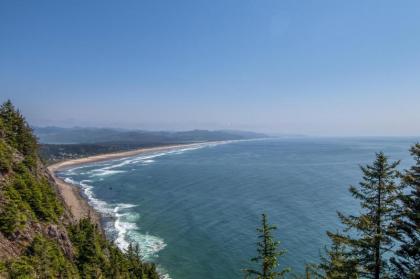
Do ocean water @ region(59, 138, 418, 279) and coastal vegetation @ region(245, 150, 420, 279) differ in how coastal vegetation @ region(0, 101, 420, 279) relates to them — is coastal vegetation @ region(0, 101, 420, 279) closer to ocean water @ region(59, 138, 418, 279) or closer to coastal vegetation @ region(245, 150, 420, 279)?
coastal vegetation @ region(245, 150, 420, 279)

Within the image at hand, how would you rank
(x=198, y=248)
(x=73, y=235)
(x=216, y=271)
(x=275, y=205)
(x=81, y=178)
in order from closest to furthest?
(x=73, y=235) < (x=216, y=271) < (x=198, y=248) < (x=275, y=205) < (x=81, y=178)

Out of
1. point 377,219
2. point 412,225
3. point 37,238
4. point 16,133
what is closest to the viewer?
point 412,225

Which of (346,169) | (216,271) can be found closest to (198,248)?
(216,271)

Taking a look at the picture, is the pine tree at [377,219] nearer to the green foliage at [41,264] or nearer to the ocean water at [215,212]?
→ the green foliage at [41,264]

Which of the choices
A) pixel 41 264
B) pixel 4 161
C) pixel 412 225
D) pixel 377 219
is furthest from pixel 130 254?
pixel 412 225

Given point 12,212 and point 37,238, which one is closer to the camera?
point 12,212

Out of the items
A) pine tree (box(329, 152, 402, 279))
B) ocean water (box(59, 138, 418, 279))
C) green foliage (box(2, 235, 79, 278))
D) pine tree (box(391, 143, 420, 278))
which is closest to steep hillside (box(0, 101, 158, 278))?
green foliage (box(2, 235, 79, 278))

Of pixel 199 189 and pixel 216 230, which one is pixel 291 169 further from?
pixel 216 230

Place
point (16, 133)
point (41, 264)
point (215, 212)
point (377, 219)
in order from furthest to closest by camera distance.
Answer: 1. point (215, 212)
2. point (16, 133)
3. point (41, 264)
4. point (377, 219)

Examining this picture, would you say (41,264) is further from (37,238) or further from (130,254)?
(130,254)
